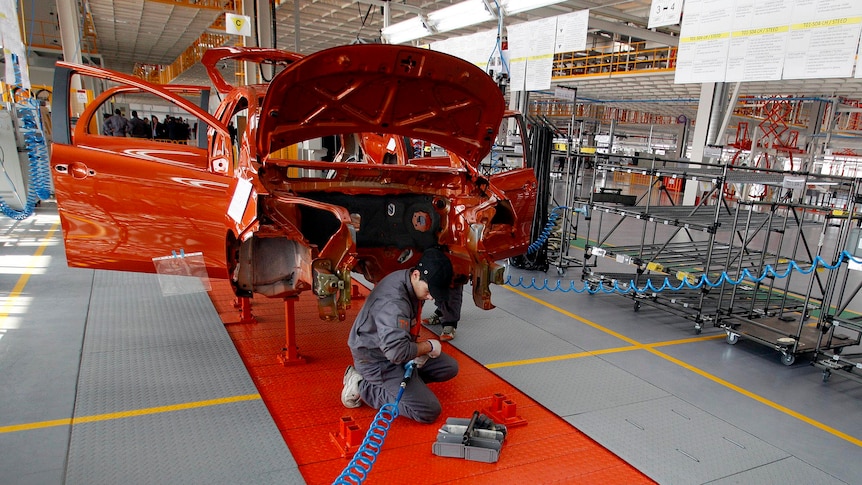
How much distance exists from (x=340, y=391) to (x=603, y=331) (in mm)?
2868

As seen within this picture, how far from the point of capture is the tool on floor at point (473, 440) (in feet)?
9.36

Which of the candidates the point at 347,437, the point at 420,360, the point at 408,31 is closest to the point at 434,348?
the point at 420,360

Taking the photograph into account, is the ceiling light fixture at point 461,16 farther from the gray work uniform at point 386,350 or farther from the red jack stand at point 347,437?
the red jack stand at point 347,437

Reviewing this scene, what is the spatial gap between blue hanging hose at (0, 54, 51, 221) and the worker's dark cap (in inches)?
246

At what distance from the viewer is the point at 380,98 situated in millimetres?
3438

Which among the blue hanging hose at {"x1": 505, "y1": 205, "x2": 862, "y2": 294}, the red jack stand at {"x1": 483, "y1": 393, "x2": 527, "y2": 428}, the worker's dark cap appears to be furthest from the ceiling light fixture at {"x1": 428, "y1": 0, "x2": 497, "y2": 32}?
the red jack stand at {"x1": 483, "y1": 393, "x2": 527, "y2": 428}

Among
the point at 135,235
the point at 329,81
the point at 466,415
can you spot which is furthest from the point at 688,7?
the point at 135,235

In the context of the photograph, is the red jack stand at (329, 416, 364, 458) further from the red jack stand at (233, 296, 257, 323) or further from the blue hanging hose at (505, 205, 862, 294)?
the blue hanging hose at (505, 205, 862, 294)

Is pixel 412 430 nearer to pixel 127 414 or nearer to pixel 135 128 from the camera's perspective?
pixel 127 414

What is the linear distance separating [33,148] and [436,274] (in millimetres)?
7366

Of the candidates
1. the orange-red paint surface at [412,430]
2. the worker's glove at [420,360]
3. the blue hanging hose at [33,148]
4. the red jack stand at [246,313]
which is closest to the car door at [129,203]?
the red jack stand at [246,313]

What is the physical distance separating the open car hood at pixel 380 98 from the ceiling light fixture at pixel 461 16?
189 inches

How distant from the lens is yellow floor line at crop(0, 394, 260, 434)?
292cm

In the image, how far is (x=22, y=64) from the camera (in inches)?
251
